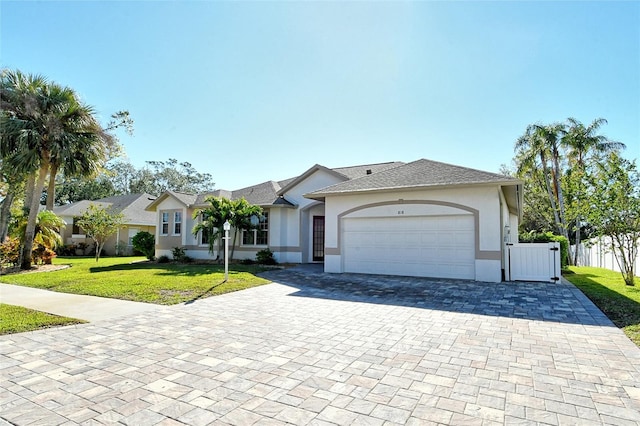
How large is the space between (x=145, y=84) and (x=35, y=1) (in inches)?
191

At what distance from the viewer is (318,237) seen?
18.7 m

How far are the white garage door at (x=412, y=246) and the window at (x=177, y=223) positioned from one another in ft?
38.7

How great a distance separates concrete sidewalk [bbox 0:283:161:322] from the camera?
285 inches

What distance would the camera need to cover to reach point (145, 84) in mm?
13695

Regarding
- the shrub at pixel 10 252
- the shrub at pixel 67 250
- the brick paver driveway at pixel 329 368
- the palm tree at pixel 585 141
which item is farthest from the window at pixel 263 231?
the palm tree at pixel 585 141

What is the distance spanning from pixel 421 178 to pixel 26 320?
11.6 metres

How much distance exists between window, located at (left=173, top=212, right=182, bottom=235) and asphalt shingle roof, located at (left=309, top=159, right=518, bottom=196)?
1090 cm

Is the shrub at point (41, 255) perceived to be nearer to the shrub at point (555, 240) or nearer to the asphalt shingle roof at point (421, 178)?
the asphalt shingle roof at point (421, 178)

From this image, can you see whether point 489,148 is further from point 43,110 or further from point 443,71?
point 43,110

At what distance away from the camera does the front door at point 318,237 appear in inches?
732

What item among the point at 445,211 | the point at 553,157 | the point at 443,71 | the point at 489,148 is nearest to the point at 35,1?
the point at 443,71

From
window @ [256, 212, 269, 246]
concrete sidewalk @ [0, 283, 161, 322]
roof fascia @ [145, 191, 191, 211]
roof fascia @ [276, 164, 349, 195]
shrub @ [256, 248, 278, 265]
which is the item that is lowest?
concrete sidewalk @ [0, 283, 161, 322]

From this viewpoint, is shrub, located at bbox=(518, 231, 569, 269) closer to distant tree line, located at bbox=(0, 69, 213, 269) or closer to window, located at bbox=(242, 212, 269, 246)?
window, located at bbox=(242, 212, 269, 246)

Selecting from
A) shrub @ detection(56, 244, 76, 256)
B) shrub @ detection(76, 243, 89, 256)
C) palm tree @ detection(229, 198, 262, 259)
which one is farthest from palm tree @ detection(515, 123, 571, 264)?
shrub @ detection(56, 244, 76, 256)
